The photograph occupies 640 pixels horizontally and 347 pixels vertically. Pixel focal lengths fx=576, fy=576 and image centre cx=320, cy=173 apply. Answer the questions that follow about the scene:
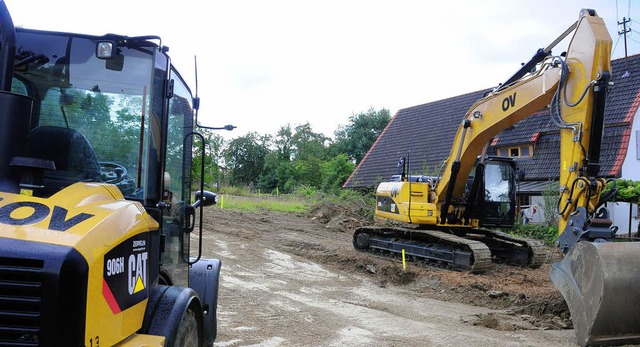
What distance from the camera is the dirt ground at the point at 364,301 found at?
257 inches

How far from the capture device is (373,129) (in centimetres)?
Answer: 5550

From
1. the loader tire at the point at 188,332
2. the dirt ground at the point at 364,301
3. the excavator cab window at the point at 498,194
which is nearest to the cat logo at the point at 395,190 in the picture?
the dirt ground at the point at 364,301

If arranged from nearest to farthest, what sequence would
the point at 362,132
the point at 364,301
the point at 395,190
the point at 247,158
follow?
the point at 364,301 → the point at 395,190 → the point at 362,132 → the point at 247,158

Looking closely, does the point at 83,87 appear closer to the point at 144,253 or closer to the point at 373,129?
the point at 144,253

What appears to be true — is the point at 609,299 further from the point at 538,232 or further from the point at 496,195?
the point at 538,232

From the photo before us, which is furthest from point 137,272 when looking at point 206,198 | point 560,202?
point 560,202

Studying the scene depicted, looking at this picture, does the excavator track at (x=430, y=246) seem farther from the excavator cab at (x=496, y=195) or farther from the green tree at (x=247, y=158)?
the green tree at (x=247, y=158)

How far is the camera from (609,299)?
527 cm

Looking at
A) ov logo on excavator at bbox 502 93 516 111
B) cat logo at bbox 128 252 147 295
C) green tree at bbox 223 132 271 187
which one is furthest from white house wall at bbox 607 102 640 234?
green tree at bbox 223 132 271 187

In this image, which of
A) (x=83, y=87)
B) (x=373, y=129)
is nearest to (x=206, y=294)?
(x=83, y=87)

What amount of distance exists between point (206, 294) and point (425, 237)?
29.3 ft

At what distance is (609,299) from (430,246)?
7.47 m

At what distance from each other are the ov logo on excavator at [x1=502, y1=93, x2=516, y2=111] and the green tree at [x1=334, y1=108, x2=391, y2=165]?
44259mm

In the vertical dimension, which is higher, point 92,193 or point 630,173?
point 630,173
